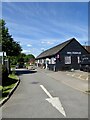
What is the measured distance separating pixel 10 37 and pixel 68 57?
14.0 metres

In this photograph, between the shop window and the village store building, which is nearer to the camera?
the village store building

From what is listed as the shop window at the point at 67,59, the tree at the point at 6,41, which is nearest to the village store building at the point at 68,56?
the shop window at the point at 67,59

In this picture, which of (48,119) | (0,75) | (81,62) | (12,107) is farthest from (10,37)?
(48,119)

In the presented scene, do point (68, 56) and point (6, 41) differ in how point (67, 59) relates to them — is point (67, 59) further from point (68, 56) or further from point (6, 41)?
point (6, 41)

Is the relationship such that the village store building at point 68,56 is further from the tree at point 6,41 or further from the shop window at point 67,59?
the tree at point 6,41

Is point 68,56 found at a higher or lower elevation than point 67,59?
higher

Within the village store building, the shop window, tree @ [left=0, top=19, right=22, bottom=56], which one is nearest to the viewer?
tree @ [left=0, top=19, right=22, bottom=56]

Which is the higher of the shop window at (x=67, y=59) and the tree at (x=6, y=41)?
the tree at (x=6, y=41)

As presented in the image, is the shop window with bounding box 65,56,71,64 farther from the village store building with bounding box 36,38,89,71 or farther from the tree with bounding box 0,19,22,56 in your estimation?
the tree with bounding box 0,19,22,56

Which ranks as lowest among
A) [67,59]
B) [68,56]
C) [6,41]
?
[67,59]

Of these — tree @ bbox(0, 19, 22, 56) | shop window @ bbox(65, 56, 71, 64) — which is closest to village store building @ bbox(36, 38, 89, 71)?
shop window @ bbox(65, 56, 71, 64)

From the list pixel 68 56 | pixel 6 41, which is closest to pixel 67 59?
pixel 68 56

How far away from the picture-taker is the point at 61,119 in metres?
8.57

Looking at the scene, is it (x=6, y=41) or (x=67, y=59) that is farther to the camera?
(x=67, y=59)
